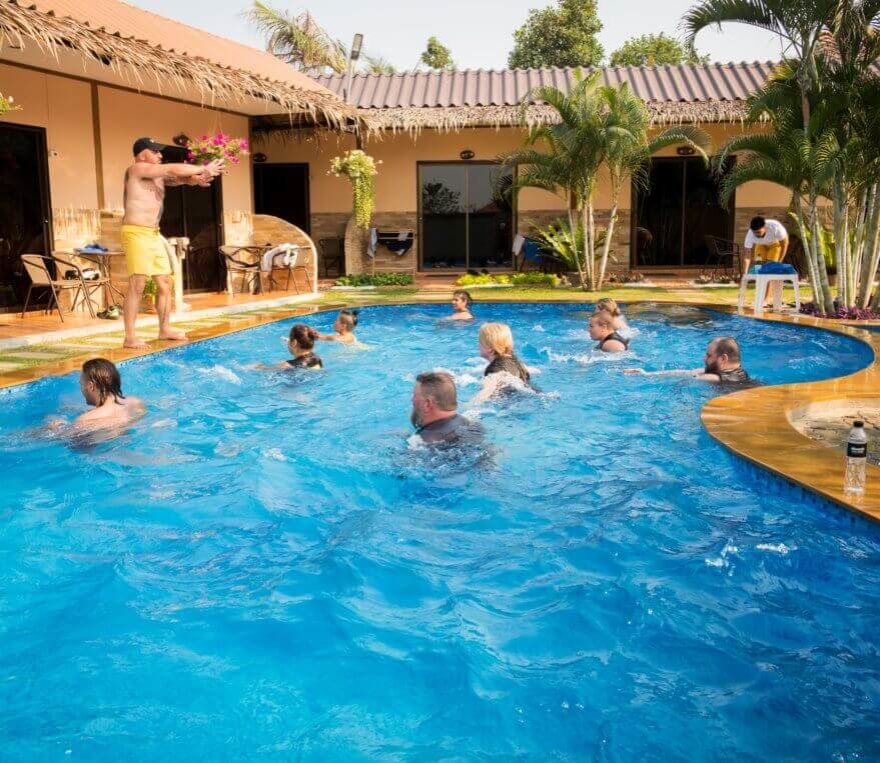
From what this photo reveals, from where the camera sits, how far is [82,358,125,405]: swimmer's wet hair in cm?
525

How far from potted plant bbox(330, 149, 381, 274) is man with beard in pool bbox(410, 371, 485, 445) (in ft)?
35.4

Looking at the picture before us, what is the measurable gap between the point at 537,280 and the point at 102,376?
34.6 feet

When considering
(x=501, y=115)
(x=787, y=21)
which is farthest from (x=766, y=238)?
(x=501, y=115)

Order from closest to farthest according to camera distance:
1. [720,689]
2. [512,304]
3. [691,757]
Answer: [691,757] < [720,689] < [512,304]

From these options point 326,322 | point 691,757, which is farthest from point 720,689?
point 326,322

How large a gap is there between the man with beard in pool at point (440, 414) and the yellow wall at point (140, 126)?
8093 millimetres

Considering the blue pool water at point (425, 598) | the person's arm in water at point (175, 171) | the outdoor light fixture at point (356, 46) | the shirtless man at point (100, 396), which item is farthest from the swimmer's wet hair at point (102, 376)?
the outdoor light fixture at point (356, 46)

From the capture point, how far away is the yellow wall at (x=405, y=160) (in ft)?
54.4

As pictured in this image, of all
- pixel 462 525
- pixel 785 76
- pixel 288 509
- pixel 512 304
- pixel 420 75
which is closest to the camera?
pixel 462 525

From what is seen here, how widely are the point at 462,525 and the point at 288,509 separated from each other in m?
0.96

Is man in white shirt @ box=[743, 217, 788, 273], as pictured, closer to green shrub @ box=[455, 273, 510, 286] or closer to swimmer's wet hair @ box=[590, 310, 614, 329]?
green shrub @ box=[455, 273, 510, 286]

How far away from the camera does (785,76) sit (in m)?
10.1

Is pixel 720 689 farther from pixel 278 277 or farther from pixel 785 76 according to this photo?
pixel 278 277

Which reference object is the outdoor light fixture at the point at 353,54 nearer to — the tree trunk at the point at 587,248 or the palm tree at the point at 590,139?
→ the palm tree at the point at 590,139
